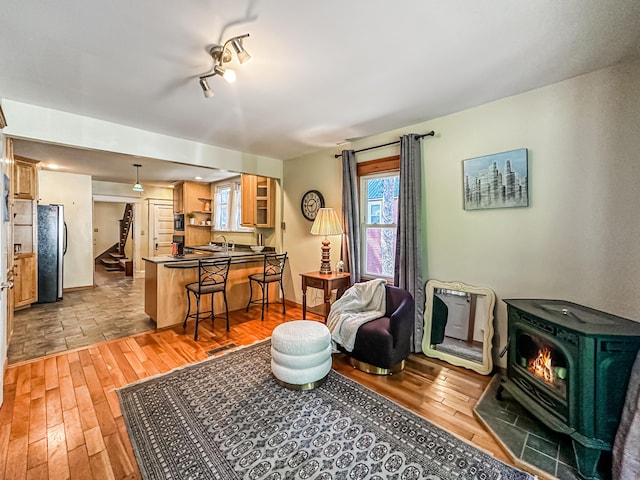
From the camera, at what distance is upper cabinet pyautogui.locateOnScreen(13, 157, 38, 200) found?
407 cm

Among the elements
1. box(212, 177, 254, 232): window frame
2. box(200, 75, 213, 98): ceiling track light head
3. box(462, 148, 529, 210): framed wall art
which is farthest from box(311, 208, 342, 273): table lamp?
box(212, 177, 254, 232): window frame

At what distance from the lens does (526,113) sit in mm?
2453

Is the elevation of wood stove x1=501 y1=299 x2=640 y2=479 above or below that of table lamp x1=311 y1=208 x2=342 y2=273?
below

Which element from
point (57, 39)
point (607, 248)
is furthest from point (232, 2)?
point (607, 248)

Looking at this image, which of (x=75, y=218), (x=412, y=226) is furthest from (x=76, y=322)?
(x=412, y=226)

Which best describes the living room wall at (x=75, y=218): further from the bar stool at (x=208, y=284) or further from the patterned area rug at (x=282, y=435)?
the patterned area rug at (x=282, y=435)

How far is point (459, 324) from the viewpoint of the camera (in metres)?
2.93

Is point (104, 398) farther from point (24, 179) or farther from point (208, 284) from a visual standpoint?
point (24, 179)

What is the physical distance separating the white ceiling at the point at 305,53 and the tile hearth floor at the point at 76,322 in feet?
8.56

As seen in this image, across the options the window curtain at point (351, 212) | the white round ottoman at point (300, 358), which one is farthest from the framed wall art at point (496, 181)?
the white round ottoman at point (300, 358)

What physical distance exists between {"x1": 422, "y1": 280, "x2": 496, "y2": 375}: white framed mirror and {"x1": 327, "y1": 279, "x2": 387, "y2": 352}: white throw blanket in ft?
1.83

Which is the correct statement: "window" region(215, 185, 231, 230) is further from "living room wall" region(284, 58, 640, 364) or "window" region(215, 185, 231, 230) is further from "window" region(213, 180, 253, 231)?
"living room wall" region(284, 58, 640, 364)

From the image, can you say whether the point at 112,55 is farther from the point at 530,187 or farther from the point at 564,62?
the point at 530,187

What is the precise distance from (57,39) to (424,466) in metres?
3.43
